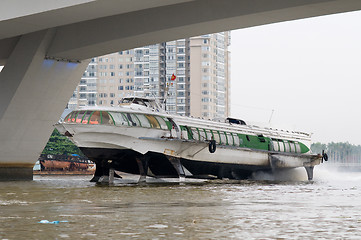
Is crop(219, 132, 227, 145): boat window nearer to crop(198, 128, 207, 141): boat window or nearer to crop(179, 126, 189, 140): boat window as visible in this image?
crop(198, 128, 207, 141): boat window

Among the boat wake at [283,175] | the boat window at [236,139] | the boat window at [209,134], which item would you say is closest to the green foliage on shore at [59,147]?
the boat wake at [283,175]

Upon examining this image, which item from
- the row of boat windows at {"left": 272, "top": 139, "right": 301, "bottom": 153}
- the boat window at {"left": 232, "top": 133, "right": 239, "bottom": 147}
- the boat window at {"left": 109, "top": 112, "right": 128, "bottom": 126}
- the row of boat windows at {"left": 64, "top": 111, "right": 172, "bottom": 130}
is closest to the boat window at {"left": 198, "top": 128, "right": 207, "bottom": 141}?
the boat window at {"left": 232, "top": 133, "right": 239, "bottom": 147}

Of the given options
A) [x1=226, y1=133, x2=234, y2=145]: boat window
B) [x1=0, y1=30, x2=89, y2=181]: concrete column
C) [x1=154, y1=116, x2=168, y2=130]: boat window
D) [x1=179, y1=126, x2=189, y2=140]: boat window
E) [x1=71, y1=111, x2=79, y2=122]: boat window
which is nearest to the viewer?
[x1=71, y1=111, x2=79, y2=122]: boat window

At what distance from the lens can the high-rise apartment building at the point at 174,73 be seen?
5856 inches

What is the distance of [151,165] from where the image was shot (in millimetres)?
36719

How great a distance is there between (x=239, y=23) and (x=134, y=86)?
125 meters

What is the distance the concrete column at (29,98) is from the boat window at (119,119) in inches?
170

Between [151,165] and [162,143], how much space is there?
205 centimetres

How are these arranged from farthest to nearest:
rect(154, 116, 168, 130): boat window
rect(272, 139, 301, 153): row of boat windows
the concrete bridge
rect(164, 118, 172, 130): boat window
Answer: rect(272, 139, 301, 153): row of boat windows
rect(164, 118, 172, 130): boat window
rect(154, 116, 168, 130): boat window
the concrete bridge

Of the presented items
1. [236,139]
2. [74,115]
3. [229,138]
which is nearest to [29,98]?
[74,115]

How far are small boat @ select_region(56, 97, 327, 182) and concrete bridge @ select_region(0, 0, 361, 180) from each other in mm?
2933

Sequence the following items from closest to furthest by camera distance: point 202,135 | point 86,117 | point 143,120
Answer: point 86,117, point 143,120, point 202,135

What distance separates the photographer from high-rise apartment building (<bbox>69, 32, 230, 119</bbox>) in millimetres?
148750

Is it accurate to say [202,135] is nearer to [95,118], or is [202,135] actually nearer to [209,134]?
[209,134]
